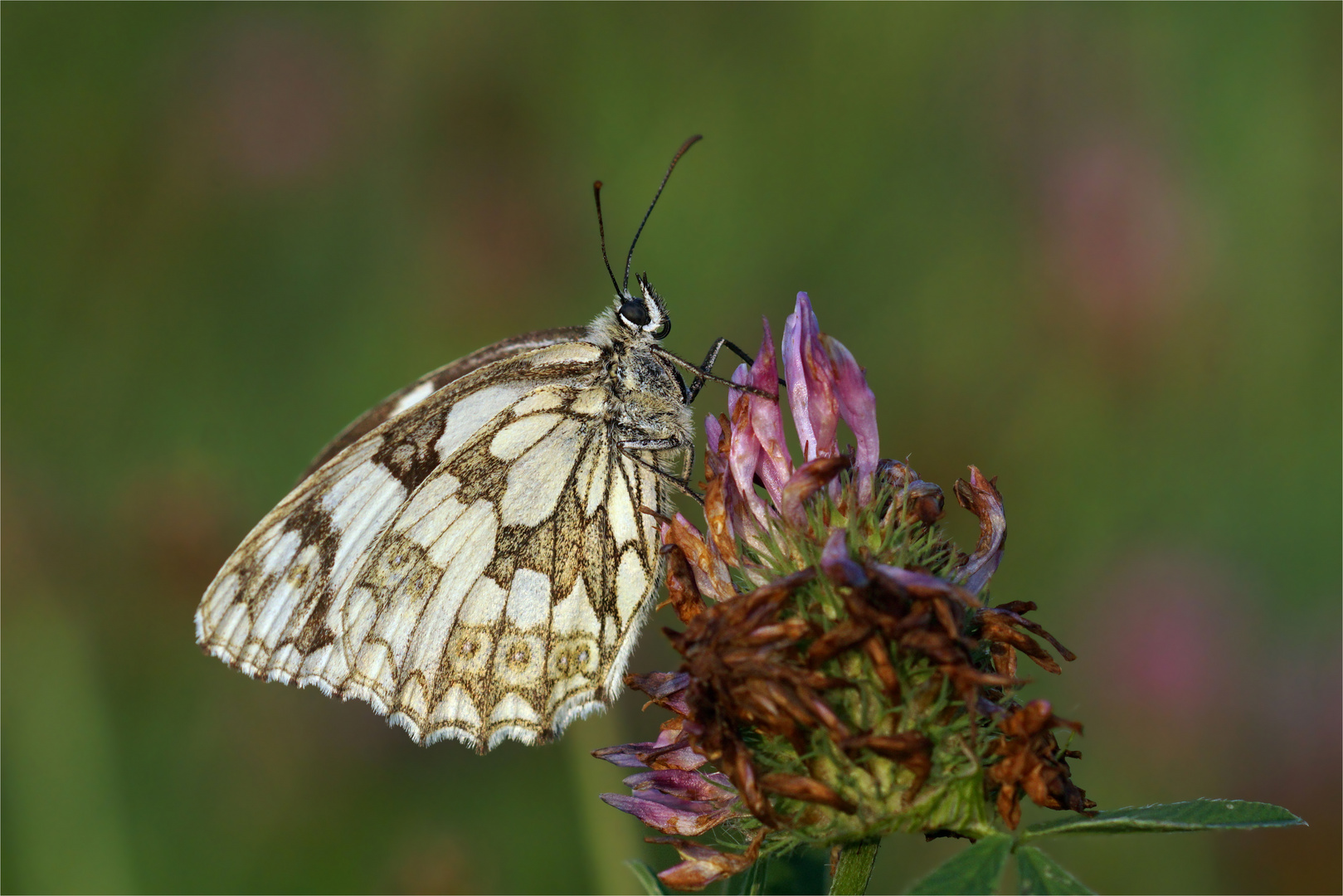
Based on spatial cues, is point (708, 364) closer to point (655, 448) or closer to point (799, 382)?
point (655, 448)

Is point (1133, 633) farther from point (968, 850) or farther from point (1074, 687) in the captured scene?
point (968, 850)

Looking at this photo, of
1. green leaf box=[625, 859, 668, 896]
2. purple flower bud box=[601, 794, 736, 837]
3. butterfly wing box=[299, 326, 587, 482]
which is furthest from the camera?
butterfly wing box=[299, 326, 587, 482]

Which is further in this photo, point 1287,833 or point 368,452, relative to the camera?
point 1287,833

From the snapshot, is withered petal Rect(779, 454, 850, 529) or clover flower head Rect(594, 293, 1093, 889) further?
withered petal Rect(779, 454, 850, 529)

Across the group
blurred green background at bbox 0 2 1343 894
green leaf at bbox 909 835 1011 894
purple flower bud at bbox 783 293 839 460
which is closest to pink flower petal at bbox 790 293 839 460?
purple flower bud at bbox 783 293 839 460

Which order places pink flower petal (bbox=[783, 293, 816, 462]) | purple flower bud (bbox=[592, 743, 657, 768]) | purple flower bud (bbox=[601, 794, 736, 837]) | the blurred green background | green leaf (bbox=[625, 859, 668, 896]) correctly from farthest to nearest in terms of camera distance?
the blurred green background, pink flower petal (bbox=[783, 293, 816, 462]), purple flower bud (bbox=[592, 743, 657, 768]), purple flower bud (bbox=[601, 794, 736, 837]), green leaf (bbox=[625, 859, 668, 896])

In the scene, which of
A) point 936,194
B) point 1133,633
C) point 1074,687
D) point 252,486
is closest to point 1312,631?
point 1133,633

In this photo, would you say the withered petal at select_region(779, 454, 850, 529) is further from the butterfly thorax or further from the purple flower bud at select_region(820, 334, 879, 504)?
the butterfly thorax
